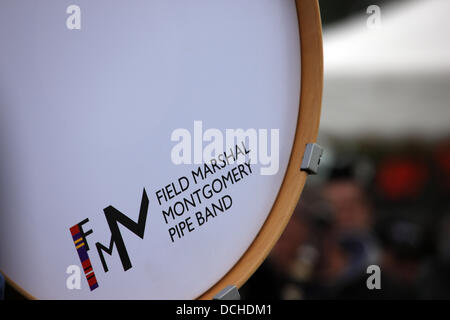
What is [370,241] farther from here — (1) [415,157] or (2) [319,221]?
(1) [415,157]

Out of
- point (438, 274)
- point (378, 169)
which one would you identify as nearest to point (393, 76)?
point (378, 169)

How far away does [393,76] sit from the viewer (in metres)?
1.82

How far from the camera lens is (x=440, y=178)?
1.83m

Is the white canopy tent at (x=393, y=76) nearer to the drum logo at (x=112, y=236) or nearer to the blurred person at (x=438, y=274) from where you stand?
the blurred person at (x=438, y=274)

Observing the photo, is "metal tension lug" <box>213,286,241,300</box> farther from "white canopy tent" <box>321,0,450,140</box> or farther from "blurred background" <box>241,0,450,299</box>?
"white canopy tent" <box>321,0,450,140</box>

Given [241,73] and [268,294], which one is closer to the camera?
[241,73]

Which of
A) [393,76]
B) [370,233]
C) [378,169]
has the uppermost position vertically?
[393,76]

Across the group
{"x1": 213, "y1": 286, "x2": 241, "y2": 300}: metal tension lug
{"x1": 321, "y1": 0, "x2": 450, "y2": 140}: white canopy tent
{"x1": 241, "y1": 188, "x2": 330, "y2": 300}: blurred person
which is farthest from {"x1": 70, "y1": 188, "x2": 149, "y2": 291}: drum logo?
{"x1": 321, "y1": 0, "x2": 450, "y2": 140}: white canopy tent

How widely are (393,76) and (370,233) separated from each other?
1.98 feet

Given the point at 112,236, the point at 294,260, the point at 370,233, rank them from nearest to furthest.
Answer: the point at 112,236, the point at 294,260, the point at 370,233

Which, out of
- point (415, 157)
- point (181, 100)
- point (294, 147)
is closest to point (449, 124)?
point (415, 157)

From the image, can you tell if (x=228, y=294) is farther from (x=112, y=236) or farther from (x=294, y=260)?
(x=294, y=260)

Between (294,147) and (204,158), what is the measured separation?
0.13 metres
